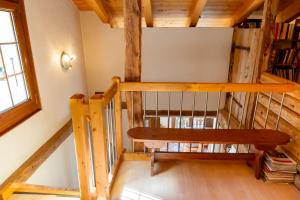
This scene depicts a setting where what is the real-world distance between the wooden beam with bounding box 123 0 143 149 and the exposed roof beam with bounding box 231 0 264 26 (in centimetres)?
197

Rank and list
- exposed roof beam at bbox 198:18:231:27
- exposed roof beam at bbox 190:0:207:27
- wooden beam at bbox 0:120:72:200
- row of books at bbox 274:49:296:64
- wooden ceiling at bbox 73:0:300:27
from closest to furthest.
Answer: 1. wooden beam at bbox 0:120:72:200
2. exposed roof beam at bbox 190:0:207:27
3. wooden ceiling at bbox 73:0:300:27
4. row of books at bbox 274:49:296:64
5. exposed roof beam at bbox 198:18:231:27

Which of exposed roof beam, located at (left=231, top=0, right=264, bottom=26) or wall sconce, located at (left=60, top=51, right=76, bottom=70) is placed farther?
wall sconce, located at (left=60, top=51, right=76, bottom=70)

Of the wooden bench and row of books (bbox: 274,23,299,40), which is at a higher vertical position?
row of books (bbox: 274,23,299,40)

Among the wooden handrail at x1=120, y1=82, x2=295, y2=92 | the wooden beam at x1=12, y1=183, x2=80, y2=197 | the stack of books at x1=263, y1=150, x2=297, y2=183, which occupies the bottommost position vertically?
the wooden beam at x1=12, y1=183, x2=80, y2=197

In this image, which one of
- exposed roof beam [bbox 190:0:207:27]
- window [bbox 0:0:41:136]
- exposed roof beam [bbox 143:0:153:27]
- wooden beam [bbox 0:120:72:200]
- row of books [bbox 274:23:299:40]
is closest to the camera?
wooden beam [bbox 0:120:72:200]

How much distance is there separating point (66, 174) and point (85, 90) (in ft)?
5.76

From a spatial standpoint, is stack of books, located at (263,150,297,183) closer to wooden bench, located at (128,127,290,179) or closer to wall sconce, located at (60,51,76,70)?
wooden bench, located at (128,127,290,179)

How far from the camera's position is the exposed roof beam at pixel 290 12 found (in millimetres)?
3701

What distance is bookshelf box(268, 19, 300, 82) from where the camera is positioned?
355 centimetres

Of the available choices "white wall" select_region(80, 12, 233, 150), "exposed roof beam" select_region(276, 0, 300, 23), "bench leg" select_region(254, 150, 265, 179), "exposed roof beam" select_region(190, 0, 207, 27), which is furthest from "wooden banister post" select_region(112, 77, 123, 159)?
"exposed roof beam" select_region(276, 0, 300, 23)

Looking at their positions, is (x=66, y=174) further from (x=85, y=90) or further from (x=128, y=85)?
(x=128, y=85)

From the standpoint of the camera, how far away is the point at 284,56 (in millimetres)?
3662

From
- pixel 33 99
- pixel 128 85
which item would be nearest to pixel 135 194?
pixel 128 85

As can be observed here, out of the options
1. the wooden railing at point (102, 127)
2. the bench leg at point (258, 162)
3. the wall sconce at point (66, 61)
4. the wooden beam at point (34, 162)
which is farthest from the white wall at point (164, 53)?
the bench leg at point (258, 162)
